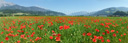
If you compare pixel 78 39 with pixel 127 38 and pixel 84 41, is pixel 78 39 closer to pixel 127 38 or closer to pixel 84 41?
pixel 84 41

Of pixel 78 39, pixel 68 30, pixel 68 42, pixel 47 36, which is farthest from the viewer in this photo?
pixel 68 30

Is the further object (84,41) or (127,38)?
(127,38)

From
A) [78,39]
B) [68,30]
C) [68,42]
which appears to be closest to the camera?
[68,42]

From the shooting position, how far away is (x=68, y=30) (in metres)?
6.65

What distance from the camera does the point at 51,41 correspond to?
17.6 ft

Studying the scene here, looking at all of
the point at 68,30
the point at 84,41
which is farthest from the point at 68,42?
the point at 68,30

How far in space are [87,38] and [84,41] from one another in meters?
0.30

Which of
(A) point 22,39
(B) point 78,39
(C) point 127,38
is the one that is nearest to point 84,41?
(B) point 78,39

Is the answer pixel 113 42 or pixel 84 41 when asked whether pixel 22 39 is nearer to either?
pixel 84 41

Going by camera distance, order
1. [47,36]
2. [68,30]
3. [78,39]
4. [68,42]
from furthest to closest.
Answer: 1. [68,30]
2. [47,36]
3. [78,39]
4. [68,42]

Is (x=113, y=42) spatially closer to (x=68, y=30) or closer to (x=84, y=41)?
(x=84, y=41)

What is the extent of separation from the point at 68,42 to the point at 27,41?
156 cm

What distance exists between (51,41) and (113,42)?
7.49 ft

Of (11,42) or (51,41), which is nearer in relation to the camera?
(51,41)
